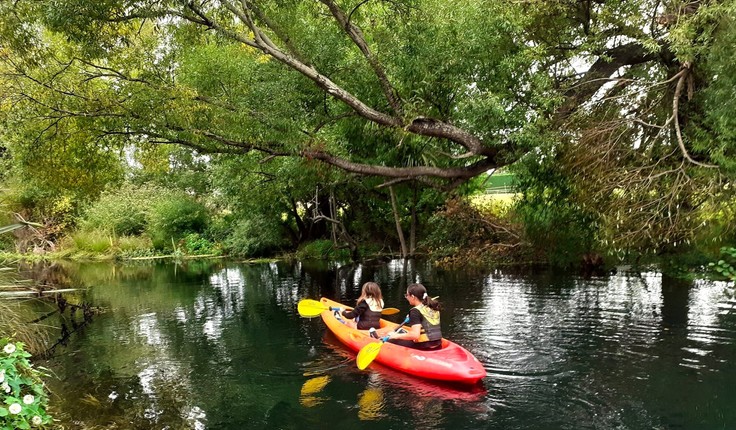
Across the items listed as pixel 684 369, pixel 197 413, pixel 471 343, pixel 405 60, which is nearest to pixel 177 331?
pixel 197 413

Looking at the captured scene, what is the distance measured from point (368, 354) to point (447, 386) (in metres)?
1.10

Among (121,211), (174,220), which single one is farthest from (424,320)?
(121,211)

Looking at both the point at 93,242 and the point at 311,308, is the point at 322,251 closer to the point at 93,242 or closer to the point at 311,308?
the point at 93,242

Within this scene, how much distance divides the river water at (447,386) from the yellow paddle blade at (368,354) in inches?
9.2

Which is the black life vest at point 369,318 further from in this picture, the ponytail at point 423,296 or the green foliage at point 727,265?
the green foliage at point 727,265

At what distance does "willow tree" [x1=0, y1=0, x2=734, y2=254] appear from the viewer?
922 cm

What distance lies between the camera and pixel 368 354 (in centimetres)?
683

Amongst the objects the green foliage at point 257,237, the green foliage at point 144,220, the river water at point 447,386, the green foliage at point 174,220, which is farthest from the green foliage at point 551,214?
the green foliage at point 174,220

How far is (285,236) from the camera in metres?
25.4

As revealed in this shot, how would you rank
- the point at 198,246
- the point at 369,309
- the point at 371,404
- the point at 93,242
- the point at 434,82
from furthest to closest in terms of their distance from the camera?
the point at 198,246
the point at 93,242
the point at 434,82
the point at 369,309
the point at 371,404

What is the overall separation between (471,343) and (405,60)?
20.4 ft

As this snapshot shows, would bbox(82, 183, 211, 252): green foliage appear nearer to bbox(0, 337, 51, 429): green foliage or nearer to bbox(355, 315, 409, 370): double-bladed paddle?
bbox(355, 315, 409, 370): double-bladed paddle

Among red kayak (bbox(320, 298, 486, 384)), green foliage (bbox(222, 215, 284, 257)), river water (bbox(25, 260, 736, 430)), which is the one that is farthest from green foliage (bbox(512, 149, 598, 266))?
green foliage (bbox(222, 215, 284, 257))

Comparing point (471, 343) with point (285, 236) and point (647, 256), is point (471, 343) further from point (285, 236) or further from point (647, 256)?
point (285, 236)
